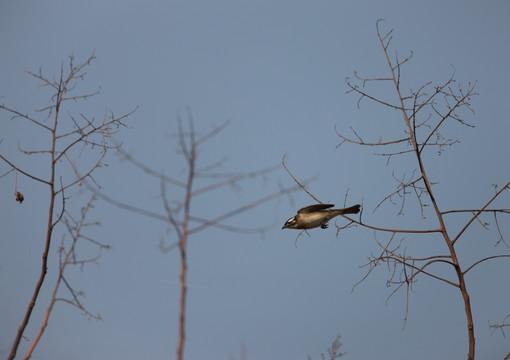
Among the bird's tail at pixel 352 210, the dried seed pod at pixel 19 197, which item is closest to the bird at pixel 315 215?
the bird's tail at pixel 352 210

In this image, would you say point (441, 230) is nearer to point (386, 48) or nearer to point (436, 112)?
point (436, 112)

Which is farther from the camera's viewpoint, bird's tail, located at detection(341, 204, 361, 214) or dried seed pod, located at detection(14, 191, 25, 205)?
bird's tail, located at detection(341, 204, 361, 214)

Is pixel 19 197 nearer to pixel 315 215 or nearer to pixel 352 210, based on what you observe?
pixel 315 215

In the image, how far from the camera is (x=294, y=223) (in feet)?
21.3

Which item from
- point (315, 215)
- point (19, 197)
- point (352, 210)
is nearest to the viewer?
point (19, 197)

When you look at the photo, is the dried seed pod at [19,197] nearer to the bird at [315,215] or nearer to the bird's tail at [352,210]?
the bird at [315,215]

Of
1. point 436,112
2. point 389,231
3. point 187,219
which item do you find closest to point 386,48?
point 436,112

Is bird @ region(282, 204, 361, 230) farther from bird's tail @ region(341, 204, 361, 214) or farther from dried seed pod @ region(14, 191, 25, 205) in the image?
dried seed pod @ region(14, 191, 25, 205)

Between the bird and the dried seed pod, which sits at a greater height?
the bird

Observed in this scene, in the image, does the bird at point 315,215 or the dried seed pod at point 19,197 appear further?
the bird at point 315,215

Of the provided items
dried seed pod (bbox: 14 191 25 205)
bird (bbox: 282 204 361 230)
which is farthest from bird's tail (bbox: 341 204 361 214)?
dried seed pod (bbox: 14 191 25 205)

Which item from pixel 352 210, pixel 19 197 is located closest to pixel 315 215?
pixel 352 210

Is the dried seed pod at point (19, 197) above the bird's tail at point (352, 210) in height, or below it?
below

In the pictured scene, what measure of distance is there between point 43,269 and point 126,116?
1.69m
